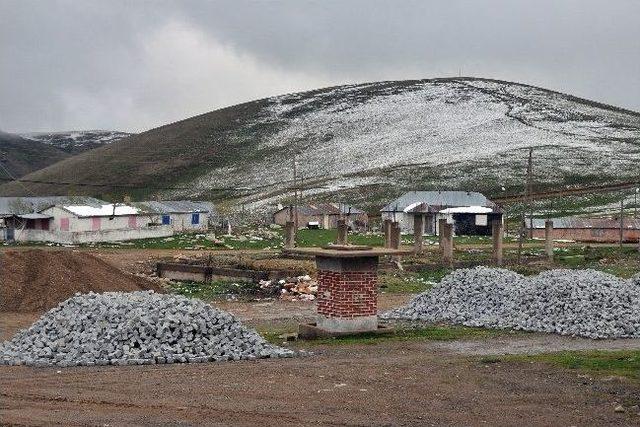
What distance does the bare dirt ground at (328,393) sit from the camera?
12.7 m

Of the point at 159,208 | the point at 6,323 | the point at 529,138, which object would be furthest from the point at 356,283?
the point at 529,138

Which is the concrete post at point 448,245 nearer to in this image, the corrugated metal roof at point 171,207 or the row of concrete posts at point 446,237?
the row of concrete posts at point 446,237

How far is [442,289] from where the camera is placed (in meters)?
27.8

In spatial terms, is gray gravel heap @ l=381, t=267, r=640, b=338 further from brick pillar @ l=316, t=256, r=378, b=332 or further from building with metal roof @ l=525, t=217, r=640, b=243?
building with metal roof @ l=525, t=217, r=640, b=243

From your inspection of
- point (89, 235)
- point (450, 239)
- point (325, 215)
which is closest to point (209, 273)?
point (450, 239)

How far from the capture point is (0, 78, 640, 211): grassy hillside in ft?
367

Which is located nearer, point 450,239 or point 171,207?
point 450,239

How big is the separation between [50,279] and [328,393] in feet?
58.4

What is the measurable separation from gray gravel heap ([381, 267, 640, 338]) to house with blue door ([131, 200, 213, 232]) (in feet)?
156

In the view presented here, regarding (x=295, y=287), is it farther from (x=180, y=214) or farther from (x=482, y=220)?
(x=180, y=214)

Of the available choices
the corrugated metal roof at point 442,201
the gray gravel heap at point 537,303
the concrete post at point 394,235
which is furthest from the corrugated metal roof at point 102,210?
the gray gravel heap at point 537,303

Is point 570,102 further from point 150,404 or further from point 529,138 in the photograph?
point 150,404

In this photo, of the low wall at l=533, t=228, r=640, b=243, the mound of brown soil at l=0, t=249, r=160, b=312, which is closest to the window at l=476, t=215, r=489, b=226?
the low wall at l=533, t=228, r=640, b=243

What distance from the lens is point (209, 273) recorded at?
38.6 m
